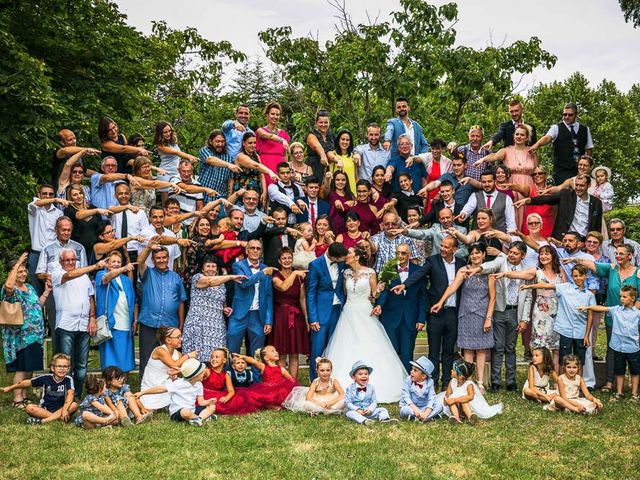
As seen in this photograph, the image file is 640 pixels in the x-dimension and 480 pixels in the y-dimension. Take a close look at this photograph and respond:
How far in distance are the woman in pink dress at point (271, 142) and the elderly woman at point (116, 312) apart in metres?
3.12

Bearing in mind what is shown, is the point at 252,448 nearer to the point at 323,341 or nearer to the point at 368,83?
the point at 323,341

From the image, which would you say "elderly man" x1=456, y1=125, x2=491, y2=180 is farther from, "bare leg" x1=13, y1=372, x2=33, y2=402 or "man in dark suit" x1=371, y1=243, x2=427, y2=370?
"bare leg" x1=13, y1=372, x2=33, y2=402

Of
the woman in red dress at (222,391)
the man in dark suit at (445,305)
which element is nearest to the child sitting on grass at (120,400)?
the woman in red dress at (222,391)

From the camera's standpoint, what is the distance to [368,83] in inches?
651

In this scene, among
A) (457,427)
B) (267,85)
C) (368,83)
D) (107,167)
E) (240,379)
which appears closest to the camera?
(457,427)

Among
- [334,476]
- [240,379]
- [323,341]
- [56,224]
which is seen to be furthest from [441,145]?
[334,476]

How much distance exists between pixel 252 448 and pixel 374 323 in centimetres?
321

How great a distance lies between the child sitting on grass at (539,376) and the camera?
32.2 ft

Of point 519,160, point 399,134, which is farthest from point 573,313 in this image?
point 399,134

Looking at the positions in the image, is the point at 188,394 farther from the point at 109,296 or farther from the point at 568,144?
the point at 568,144

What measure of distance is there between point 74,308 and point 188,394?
1.88m

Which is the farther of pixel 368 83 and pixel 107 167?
pixel 368 83

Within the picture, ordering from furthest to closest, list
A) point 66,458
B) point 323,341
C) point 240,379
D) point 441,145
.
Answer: point 441,145, point 323,341, point 240,379, point 66,458

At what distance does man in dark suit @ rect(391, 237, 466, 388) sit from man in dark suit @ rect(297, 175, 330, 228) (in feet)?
6.31
